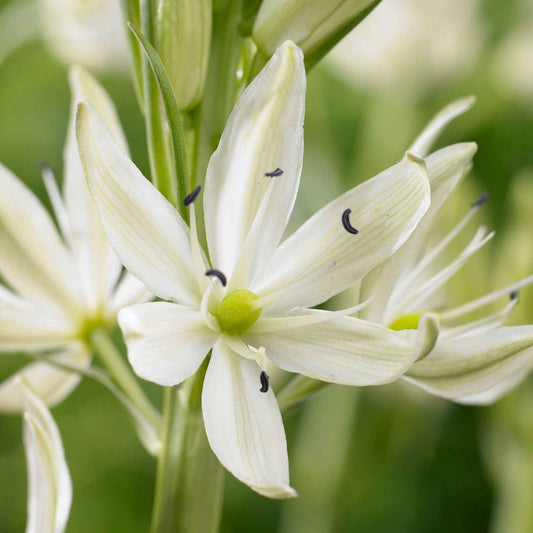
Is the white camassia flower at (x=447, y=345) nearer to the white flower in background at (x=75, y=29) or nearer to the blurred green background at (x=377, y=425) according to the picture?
the blurred green background at (x=377, y=425)

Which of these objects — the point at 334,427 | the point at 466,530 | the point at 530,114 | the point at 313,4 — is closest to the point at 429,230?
the point at 313,4

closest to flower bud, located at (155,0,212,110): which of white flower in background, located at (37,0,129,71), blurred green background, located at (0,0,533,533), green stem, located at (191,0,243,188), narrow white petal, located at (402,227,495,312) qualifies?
green stem, located at (191,0,243,188)

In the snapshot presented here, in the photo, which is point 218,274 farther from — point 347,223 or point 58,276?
point 58,276

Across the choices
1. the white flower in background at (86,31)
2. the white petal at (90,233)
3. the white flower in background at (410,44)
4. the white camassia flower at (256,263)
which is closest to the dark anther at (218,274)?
the white camassia flower at (256,263)

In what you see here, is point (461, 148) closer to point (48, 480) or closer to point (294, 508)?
point (48, 480)

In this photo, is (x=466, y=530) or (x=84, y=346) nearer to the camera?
(x=84, y=346)

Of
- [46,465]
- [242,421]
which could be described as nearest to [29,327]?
[46,465]
